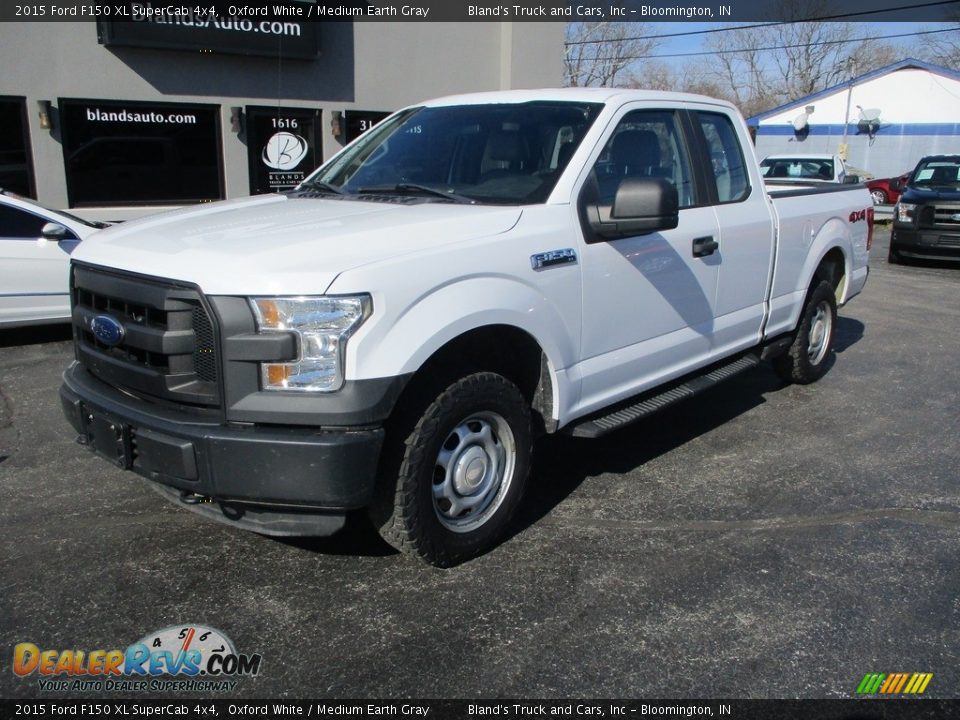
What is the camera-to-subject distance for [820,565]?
12.3ft

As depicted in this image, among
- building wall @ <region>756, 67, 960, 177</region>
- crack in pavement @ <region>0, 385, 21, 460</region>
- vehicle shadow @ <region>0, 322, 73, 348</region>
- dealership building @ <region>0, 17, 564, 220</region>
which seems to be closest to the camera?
crack in pavement @ <region>0, 385, 21, 460</region>

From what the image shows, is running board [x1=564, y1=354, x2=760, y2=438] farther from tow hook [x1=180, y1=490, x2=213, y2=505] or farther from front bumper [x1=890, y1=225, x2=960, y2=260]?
front bumper [x1=890, y1=225, x2=960, y2=260]

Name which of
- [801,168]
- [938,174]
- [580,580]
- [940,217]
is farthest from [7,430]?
[801,168]

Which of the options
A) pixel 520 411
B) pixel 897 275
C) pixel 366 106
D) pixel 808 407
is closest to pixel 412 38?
pixel 366 106

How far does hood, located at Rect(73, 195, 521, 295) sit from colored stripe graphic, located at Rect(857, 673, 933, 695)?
216cm

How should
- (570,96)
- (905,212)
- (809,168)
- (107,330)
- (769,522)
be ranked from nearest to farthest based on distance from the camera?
(107,330), (769,522), (570,96), (905,212), (809,168)

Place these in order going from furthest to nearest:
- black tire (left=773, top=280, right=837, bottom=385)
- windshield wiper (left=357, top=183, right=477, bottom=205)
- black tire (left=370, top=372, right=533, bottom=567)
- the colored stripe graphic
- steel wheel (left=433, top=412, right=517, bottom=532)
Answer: black tire (left=773, top=280, right=837, bottom=385), windshield wiper (left=357, top=183, right=477, bottom=205), steel wheel (left=433, top=412, right=517, bottom=532), black tire (left=370, top=372, right=533, bottom=567), the colored stripe graphic

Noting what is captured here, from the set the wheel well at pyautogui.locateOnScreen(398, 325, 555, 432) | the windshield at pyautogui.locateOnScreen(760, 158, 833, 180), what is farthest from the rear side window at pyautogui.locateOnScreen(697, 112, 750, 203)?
the windshield at pyautogui.locateOnScreen(760, 158, 833, 180)

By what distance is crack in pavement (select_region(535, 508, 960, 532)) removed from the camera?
13.6ft

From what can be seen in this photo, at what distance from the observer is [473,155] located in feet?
14.1

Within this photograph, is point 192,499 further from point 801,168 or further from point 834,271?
point 801,168

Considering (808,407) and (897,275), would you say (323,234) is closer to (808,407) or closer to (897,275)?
(808,407)

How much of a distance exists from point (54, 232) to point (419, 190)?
4.83m

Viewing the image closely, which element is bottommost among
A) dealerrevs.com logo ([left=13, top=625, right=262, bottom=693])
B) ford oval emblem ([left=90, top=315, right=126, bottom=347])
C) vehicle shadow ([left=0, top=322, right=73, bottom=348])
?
vehicle shadow ([left=0, top=322, right=73, bottom=348])
